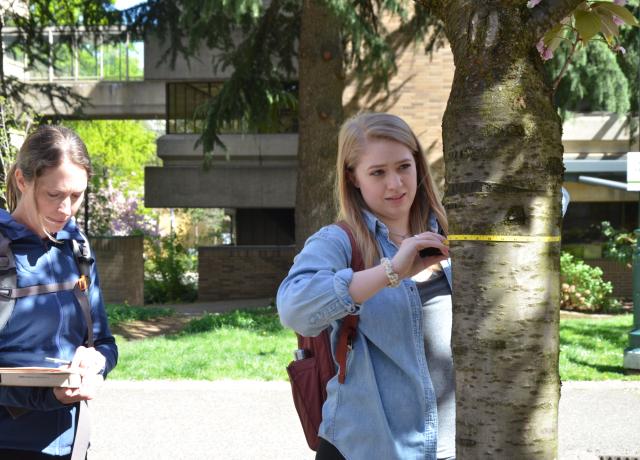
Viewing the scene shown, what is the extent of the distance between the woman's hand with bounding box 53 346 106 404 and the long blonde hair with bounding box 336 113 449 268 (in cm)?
87

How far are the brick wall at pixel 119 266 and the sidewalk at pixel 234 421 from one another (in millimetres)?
11181

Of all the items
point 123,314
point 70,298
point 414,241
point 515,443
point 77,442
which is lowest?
point 123,314

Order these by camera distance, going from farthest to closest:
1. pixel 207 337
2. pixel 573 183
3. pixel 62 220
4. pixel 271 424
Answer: pixel 573 183 → pixel 207 337 → pixel 271 424 → pixel 62 220

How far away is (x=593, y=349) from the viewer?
34.4ft

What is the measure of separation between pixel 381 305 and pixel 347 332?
114mm

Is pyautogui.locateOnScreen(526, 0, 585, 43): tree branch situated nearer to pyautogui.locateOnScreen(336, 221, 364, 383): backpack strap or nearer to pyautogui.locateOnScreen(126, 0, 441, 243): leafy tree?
pyautogui.locateOnScreen(336, 221, 364, 383): backpack strap

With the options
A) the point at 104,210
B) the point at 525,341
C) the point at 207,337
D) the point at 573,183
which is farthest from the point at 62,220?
the point at 104,210

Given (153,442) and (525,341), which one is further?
(153,442)

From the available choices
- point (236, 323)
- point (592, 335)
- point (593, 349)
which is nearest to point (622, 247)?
point (592, 335)

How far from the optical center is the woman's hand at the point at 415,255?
6.87 ft

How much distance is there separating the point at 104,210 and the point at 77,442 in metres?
20.3

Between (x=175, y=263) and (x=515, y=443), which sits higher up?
(x=515, y=443)

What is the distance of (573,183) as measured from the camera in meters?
20.0

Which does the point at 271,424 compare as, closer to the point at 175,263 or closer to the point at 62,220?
the point at 62,220
